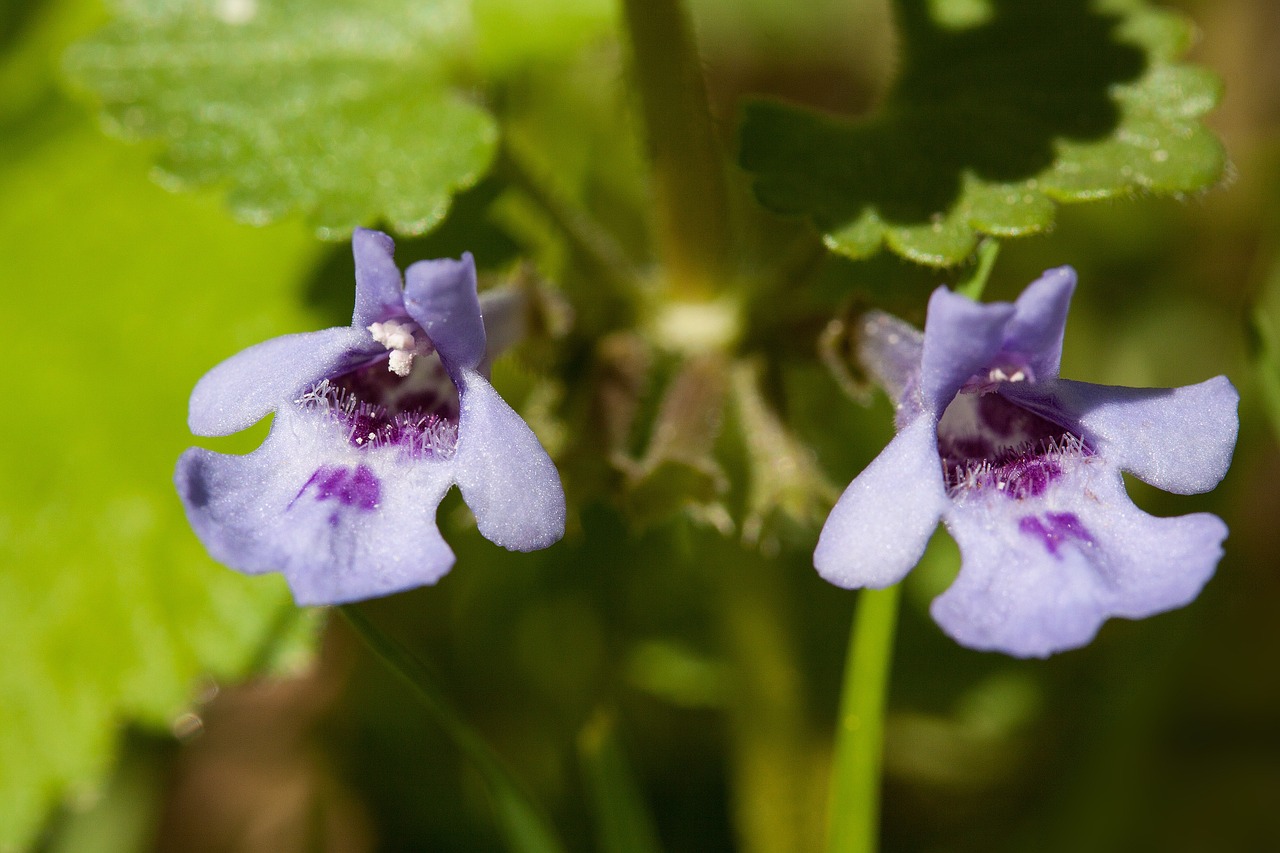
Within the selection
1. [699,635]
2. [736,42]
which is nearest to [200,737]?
[699,635]

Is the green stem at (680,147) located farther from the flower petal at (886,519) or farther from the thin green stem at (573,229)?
the flower petal at (886,519)

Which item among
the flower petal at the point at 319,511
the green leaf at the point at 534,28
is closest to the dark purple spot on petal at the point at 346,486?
the flower petal at the point at 319,511

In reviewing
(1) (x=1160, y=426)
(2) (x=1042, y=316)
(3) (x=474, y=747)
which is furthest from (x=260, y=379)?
(1) (x=1160, y=426)

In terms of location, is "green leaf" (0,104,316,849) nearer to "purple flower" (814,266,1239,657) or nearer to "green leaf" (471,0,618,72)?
"green leaf" (471,0,618,72)

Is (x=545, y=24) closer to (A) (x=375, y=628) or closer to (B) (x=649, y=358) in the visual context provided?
(B) (x=649, y=358)

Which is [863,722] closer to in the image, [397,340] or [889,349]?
[889,349]

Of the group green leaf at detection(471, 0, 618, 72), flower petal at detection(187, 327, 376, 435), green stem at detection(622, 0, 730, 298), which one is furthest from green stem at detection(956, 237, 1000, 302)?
green leaf at detection(471, 0, 618, 72)
